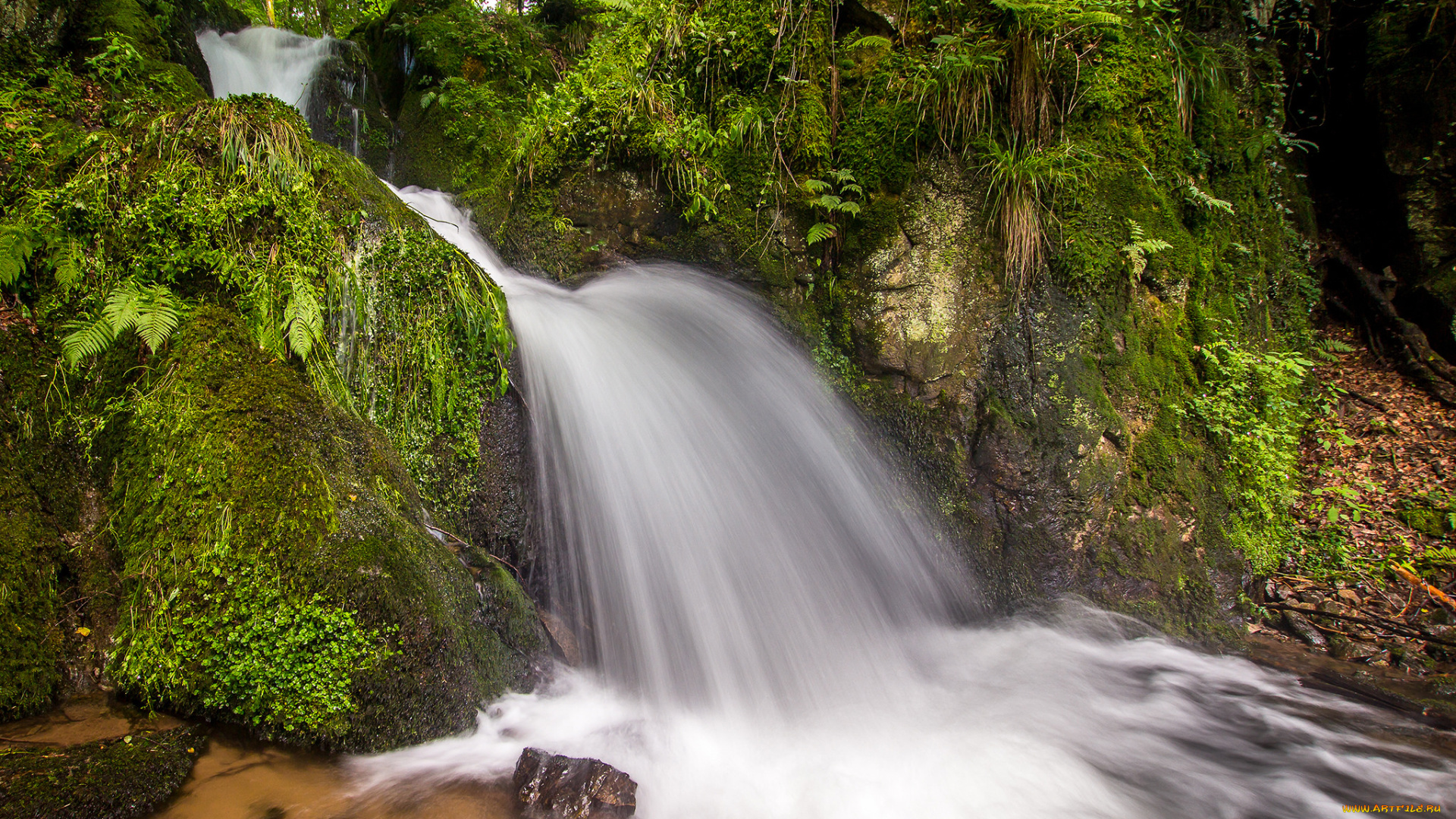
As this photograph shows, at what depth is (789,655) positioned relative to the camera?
445 centimetres

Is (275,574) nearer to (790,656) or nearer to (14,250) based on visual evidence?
(14,250)

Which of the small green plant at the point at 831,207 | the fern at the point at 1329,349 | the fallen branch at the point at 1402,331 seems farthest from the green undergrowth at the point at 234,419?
the fallen branch at the point at 1402,331

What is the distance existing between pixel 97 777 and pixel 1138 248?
22.1ft

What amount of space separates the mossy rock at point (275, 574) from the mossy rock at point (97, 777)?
9.7 inches

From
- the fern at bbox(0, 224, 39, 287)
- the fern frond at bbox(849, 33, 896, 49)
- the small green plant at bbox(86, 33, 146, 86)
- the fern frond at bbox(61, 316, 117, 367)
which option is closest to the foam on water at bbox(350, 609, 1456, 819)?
the fern frond at bbox(61, 316, 117, 367)

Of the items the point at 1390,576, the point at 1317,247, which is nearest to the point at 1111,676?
the point at 1390,576

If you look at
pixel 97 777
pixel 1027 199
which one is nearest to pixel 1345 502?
pixel 1027 199

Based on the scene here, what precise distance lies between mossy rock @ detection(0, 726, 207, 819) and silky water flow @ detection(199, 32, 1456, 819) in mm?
625

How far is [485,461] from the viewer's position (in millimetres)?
4141

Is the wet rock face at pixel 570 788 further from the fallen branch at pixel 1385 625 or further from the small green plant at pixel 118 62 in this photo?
the fallen branch at pixel 1385 625

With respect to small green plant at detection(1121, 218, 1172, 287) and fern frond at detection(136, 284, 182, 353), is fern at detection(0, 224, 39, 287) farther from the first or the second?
small green plant at detection(1121, 218, 1172, 287)

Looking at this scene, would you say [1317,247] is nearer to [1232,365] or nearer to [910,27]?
[1232,365]

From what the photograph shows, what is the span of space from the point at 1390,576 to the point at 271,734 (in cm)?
758

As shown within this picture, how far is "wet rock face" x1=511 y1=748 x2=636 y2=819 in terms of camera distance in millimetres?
2676
